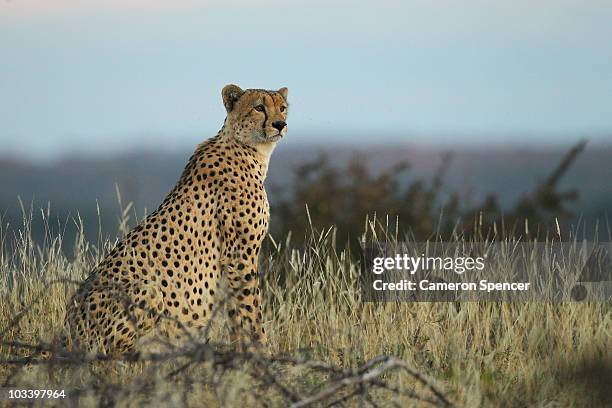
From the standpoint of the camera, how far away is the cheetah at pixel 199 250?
4129 millimetres

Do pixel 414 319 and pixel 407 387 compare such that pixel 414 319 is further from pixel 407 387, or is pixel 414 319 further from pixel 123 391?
pixel 123 391

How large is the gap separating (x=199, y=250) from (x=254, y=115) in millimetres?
765

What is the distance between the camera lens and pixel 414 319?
16.7ft

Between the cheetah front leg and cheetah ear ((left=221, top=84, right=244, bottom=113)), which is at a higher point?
cheetah ear ((left=221, top=84, right=244, bottom=113))

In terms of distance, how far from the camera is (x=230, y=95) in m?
4.81

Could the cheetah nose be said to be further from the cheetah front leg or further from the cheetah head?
the cheetah front leg

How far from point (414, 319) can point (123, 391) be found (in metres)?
2.54

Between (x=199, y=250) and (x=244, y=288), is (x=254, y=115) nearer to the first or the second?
(x=199, y=250)

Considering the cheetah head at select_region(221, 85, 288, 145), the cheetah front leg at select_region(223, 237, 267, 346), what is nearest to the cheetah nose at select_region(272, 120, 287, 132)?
the cheetah head at select_region(221, 85, 288, 145)

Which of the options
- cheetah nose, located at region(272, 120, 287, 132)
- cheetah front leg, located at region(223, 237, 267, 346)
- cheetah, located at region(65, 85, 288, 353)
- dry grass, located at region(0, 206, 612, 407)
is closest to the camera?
dry grass, located at region(0, 206, 612, 407)

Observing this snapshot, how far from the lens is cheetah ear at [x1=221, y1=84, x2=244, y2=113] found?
15.8 feet

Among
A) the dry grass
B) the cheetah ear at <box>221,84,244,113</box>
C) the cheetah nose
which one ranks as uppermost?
the cheetah ear at <box>221,84,244,113</box>

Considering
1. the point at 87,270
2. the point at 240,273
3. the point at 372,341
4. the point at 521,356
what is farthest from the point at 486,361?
the point at 87,270

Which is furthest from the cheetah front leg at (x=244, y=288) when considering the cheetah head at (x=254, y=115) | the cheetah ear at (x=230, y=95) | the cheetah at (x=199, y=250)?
the cheetah ear at (x=230, y=95)
